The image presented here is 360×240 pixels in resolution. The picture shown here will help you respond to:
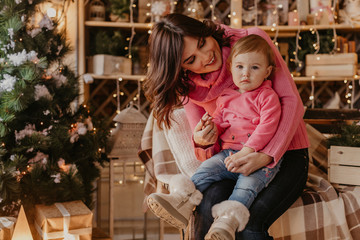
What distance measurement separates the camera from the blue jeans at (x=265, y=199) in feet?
3.07

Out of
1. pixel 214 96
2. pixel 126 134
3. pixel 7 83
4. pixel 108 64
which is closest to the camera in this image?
pixel 214 96

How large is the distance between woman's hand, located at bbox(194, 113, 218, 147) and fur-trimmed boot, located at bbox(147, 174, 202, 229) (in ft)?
0.43

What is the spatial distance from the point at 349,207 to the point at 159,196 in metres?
0.57

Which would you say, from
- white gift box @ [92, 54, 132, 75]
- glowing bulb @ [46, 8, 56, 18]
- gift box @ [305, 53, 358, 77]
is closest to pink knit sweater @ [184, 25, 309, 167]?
glowing bulb @ [46, 8, 56, 18]

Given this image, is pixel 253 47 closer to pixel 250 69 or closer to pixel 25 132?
pixel 250 69

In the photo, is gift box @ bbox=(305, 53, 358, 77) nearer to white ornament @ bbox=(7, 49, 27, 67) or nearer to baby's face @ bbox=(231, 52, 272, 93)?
baby's face @ bbox=(231, 52, 272, 93)

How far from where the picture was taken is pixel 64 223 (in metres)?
1.28

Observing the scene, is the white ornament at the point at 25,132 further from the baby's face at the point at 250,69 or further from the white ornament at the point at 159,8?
the white ornament at the point at 159,8

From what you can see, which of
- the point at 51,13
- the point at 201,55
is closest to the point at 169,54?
the point at 201,55

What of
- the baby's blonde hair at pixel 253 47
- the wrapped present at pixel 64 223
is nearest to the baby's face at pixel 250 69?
the baby's blonde hair at pixel 253 47

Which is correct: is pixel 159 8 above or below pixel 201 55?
above

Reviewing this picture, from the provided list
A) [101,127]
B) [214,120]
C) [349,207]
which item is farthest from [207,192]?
[101,127]

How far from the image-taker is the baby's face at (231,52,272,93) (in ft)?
3.48

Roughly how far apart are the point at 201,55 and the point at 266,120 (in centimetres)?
24
